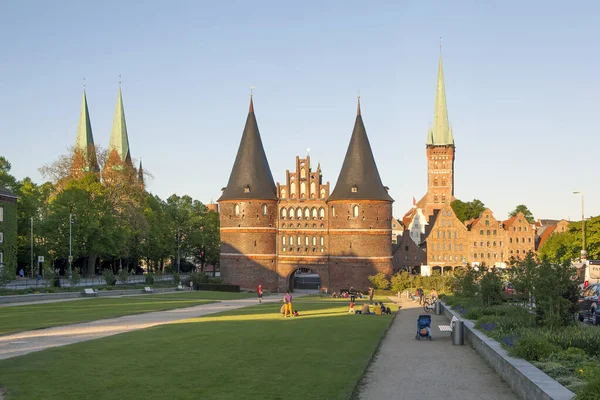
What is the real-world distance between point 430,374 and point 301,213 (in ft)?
202

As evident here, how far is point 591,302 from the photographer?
30.6 metres

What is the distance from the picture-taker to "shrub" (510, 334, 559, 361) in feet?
55.2

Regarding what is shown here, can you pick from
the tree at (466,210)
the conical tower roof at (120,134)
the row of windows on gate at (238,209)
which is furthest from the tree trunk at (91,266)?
the tree at (466,210)

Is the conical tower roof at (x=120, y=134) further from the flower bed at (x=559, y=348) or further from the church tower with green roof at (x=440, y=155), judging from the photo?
the flower bed at (x=559, y=348)

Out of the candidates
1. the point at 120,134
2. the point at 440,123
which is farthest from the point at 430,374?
the point at 440,123

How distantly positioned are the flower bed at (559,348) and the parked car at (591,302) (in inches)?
272

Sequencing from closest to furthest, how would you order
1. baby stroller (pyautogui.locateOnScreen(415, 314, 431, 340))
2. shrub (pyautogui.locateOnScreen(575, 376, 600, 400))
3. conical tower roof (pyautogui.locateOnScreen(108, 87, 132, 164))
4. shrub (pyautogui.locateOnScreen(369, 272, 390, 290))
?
shrub (pyautogui.locateOnScreen(575, 376, 600, 400))
baby stroller (pyautogui.locateOnScreen(415, 314, 431, 340))
shrub (pyautogui.locateOnScreen(369, 272, 390, 290))
conical tower roof (pyautogui.locateOnScreen(108, 87, 132, 164))

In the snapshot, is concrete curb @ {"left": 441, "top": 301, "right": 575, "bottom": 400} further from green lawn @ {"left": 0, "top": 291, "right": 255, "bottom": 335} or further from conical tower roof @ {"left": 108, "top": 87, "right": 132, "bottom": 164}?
conical tower roof @ {"left": 108, "top": 87, "right": 132, "bottom": 164}

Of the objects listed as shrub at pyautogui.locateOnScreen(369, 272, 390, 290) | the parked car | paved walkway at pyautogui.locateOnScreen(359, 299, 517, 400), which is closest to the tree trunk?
shrub at pyautogui.locateOnScreen(369, 272, 390, 290)

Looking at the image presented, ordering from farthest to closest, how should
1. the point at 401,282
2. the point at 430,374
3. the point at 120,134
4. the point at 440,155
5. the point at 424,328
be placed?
the point at 440,155 → the point at 120,134 → the point at 401,282 → the point at 424,328 → the point at 430,374

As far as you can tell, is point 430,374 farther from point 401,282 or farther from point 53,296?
point 401,282

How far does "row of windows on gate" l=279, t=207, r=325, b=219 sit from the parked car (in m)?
48.3

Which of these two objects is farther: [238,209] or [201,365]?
[238,209]

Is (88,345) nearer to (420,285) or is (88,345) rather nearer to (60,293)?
(60,293)
